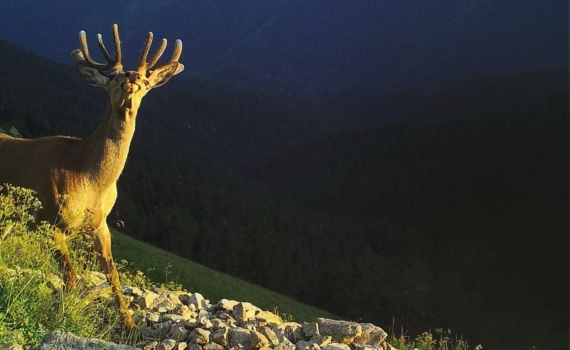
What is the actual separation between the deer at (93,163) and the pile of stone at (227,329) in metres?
0.56

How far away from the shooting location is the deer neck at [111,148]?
805cm

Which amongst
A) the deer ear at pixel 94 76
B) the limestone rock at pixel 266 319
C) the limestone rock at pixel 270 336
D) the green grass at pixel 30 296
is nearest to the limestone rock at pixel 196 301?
the limestone rock at pixel 266 319


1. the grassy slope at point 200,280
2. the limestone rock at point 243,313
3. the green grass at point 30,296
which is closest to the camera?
the green grass at point 30,296

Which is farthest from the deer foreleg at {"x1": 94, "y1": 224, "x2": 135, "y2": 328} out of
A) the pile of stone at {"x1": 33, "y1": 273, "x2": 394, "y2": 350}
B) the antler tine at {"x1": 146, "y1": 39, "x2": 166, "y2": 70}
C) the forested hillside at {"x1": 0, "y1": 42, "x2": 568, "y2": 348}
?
the forested hillside at {"x1": 0, "y1": 42, "x2": 568, "y2": 348}

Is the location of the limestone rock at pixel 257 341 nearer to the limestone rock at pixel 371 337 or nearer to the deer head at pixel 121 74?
the limestone rock at pixel 371 337

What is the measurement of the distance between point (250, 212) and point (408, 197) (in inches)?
3219

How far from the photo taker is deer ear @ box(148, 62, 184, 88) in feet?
28.0

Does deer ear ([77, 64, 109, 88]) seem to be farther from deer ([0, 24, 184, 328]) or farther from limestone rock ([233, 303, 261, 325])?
limestone rock ([233, 303, 261, 325])

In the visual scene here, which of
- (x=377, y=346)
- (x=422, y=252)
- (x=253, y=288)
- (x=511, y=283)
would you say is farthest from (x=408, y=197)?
(x=377, y=346)

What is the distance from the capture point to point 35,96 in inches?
7677

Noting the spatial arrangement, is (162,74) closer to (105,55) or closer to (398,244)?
(105,55)

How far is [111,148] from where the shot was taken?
815 centimetres

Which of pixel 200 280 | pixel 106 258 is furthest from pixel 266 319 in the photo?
Answer: pixel 200 280

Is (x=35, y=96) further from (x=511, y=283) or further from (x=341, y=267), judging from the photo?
(x=511, y=283)
